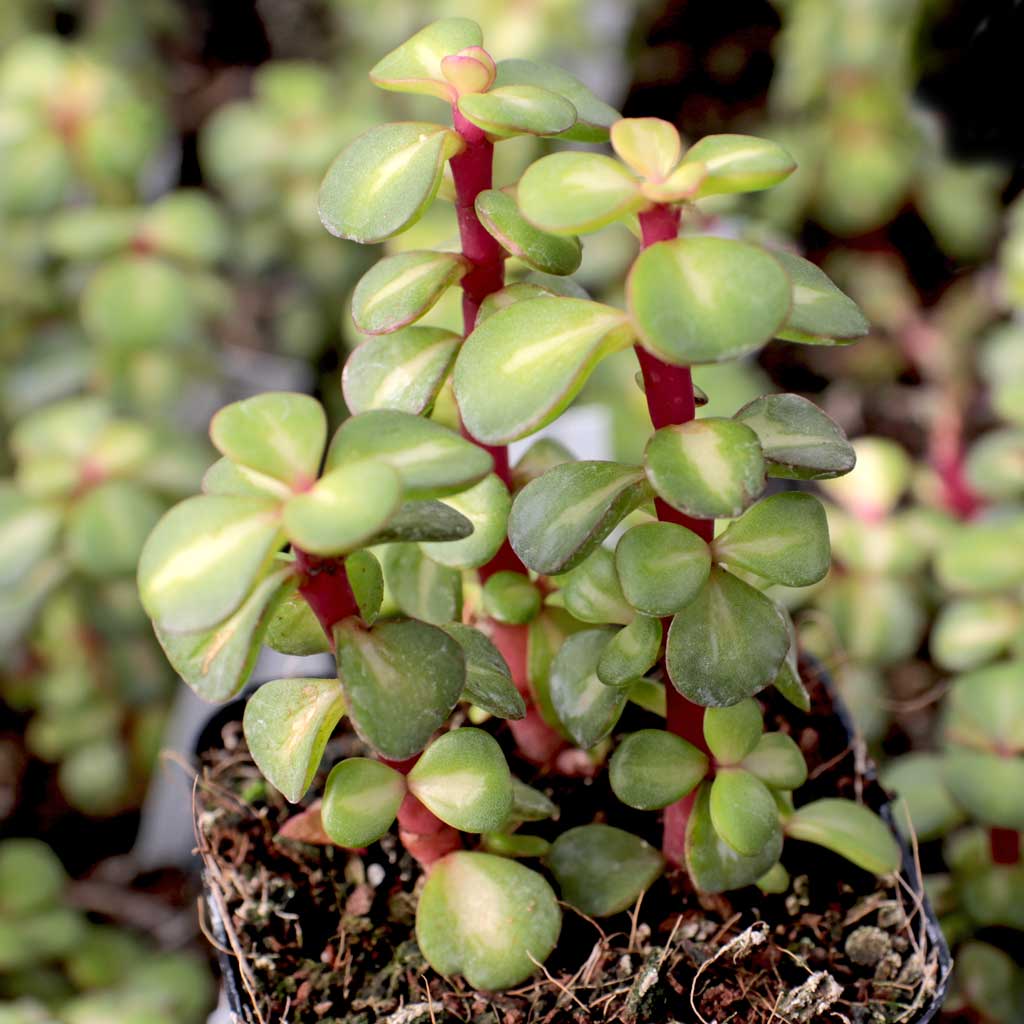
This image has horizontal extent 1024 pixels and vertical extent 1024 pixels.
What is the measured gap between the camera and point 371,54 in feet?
6.89

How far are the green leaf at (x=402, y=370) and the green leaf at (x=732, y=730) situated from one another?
24 centimetres

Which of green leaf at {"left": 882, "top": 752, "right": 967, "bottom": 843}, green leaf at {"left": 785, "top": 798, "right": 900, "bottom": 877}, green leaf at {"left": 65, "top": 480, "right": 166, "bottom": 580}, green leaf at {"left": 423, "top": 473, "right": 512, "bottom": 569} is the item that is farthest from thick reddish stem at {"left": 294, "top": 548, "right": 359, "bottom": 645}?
green leaf at {"left": 65, "top": 480, "right": 166, "bottom": 580}

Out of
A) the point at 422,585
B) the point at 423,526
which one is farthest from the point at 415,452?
the point at 422,585

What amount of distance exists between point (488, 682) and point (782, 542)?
17 centimetres

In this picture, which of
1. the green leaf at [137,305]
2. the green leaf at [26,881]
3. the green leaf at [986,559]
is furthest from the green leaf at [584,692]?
the green leaf at [137,305]

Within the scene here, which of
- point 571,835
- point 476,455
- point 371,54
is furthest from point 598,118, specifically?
point 371,54

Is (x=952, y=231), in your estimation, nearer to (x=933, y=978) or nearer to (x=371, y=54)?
(x=371, y=54)

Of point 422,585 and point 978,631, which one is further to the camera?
point 978,631

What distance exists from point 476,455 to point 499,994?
0.36 m

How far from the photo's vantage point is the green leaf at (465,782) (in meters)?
0.60

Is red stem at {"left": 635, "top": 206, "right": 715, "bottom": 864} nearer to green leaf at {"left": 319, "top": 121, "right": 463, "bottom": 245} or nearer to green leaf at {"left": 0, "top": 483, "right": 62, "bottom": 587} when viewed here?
green leaf at {"left": 319, "top": 121, "right": 463, "bottom": 245}

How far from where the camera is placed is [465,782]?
0.61m

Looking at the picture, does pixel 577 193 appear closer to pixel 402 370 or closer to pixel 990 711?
Answer: pixel 402 370

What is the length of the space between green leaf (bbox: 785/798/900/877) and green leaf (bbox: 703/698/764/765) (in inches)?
3.2
